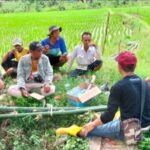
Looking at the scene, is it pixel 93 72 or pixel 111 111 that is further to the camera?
pixel 93 72

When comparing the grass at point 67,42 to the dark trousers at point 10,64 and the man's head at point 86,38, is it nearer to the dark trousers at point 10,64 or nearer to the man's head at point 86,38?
the dark trousers at point 10,64

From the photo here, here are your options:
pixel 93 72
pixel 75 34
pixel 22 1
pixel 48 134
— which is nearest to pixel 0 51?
pixel 75 34

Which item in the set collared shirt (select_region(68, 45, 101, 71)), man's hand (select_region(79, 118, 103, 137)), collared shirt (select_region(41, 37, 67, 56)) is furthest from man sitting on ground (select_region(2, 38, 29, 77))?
man's hand (select_region(79, 118, 103, 137))

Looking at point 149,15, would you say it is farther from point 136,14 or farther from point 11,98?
point 11,98

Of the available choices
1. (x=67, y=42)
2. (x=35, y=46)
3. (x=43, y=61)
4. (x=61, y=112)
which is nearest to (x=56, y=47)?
(x=43, y=61)

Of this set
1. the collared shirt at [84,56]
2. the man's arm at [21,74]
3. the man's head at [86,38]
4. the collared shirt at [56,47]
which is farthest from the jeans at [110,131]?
the collared shirt at [56,47]

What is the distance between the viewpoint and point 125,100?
4.74 meters

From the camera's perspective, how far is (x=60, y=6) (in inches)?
901

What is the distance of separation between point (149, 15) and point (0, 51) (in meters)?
6.20

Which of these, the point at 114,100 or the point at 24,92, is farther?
the point at 24,92

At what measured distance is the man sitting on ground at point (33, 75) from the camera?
639 cm

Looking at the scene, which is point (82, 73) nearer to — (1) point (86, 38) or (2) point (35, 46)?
(1) point (86, 38)

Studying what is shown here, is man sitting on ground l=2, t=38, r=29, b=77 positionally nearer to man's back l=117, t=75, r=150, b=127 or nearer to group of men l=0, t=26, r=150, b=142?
group of men l=0, t=26, r=150, b=142

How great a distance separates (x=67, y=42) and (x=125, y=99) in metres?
6.93
